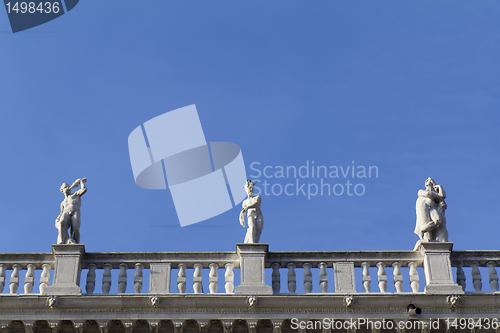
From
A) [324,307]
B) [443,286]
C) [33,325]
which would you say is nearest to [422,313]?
[443,286]

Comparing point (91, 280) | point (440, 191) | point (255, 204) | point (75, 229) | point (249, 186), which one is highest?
point (249, 186)

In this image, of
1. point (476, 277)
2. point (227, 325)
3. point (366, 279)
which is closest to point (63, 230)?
point (227, 325)

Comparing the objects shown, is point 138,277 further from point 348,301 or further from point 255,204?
point 348,301

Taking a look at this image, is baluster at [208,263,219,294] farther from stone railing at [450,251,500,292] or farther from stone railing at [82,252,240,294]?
stone railing at [450,251,500,292]

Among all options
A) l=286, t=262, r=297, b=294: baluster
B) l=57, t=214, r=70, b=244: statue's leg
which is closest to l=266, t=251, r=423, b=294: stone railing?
l=286, t=262, r=297, b=294: baluster

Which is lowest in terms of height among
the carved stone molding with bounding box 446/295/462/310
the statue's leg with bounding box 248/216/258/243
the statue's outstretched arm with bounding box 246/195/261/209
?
the carved stone molding with bounding box 446/295/462/310

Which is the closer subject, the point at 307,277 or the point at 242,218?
the point at 307,277

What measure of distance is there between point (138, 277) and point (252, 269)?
2.87 meters

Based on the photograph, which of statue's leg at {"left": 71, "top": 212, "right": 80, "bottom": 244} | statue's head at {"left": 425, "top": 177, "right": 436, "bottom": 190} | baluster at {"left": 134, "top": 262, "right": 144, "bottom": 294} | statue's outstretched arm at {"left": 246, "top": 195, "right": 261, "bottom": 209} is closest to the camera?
baluster at {"left": 134, "top": 262, "right": 144, "bottom": 294}

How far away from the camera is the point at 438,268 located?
2231 cm

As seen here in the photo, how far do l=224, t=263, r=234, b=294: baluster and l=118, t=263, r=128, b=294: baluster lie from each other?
2.52 m

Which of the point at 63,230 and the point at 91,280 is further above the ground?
the point at 63,230

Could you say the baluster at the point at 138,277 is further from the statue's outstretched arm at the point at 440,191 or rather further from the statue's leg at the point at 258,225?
the statue's outstretched arm at the point at 440,191

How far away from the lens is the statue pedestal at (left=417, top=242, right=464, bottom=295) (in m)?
21.8
